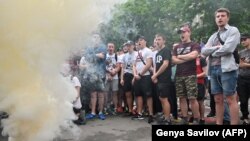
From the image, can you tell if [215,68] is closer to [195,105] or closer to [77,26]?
[195,105]

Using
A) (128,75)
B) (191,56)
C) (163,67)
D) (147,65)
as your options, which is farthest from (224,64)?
(128,75)

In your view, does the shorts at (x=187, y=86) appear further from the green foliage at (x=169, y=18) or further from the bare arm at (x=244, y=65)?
the green foliage at (x=169, y=18)

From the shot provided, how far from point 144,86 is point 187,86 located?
148 centimetres

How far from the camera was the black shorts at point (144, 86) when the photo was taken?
286 inches

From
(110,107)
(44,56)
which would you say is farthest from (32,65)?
(110,107)

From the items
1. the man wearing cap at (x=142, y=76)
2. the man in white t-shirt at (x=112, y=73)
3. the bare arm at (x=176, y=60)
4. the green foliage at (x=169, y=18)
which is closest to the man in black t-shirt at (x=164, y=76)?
the bare arm at (x=176, y=60)

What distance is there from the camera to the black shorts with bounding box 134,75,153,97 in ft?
23.8

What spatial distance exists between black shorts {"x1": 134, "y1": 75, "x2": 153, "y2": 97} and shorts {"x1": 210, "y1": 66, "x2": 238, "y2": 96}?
2166mm

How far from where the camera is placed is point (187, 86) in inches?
235

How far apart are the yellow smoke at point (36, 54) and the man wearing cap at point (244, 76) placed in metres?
3.21

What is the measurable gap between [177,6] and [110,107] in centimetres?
934

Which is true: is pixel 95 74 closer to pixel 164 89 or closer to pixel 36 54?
pixel 164 89

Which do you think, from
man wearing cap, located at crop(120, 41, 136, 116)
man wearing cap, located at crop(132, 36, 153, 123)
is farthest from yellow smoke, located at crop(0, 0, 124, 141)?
man wearing cap, located at crop(120, 41, 136, 116)

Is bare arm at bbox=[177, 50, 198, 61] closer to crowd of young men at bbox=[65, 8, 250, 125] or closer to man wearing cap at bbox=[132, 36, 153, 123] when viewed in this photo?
crowd of young men at bbox=[65, 8, 250, 125]
